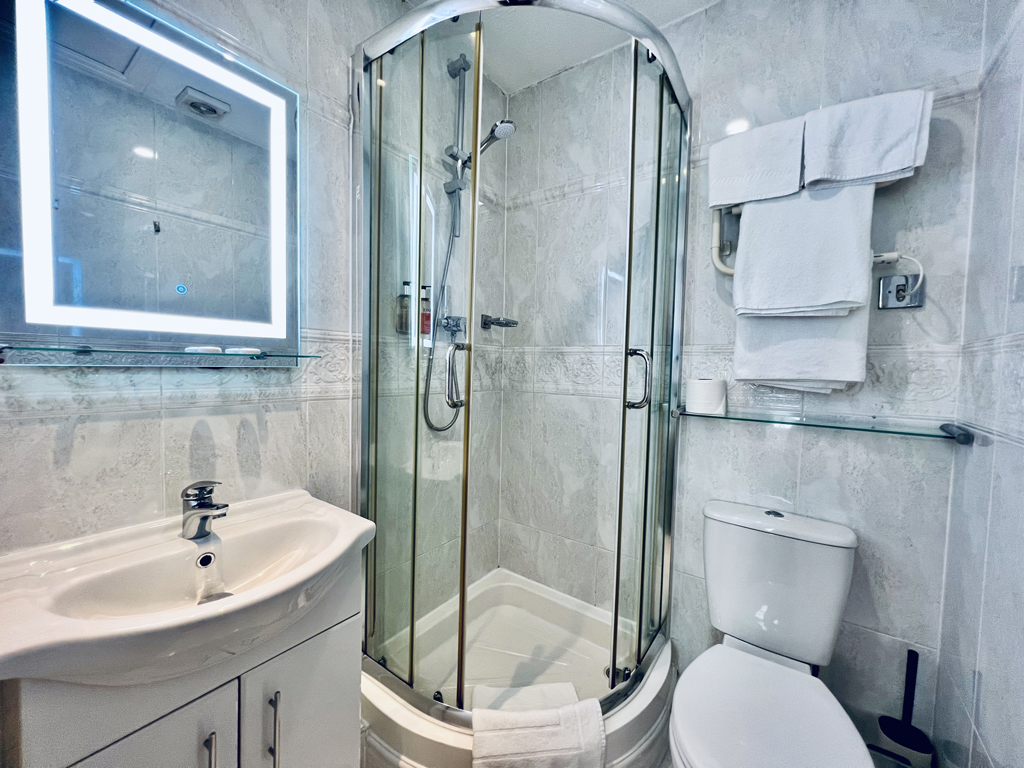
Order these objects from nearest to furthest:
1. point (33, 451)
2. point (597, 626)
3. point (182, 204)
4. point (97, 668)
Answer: point (97, 668) < point (33, 451) < point (182, 204) < point (597, 626)

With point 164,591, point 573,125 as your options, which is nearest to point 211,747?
point 164,591

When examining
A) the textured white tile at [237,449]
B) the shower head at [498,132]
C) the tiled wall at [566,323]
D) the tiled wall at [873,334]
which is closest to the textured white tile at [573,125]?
the tiled wall at [566,323]

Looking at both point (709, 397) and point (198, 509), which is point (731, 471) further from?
point (198, 509)

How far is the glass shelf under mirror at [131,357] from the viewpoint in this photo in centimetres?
78

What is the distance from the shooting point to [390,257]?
1.31 m

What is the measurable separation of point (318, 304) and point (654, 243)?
1.08m

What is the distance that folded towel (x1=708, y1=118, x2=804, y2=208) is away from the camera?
126 centimetres

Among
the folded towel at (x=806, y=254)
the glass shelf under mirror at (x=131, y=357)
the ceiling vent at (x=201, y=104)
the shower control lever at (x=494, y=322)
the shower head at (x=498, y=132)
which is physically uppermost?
the shower head at (x=498, y=132)

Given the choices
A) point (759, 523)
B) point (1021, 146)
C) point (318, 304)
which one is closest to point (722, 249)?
point (1021, 146)

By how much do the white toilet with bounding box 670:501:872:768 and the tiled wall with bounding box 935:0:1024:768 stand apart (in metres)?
0.23

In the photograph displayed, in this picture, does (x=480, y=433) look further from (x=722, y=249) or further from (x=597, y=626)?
(x=722, y=249)

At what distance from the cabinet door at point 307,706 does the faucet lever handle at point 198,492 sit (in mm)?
361

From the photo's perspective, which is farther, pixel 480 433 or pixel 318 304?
pixel 480 433

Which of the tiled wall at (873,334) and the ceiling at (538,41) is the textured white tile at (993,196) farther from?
the ceiling at (538,41)
